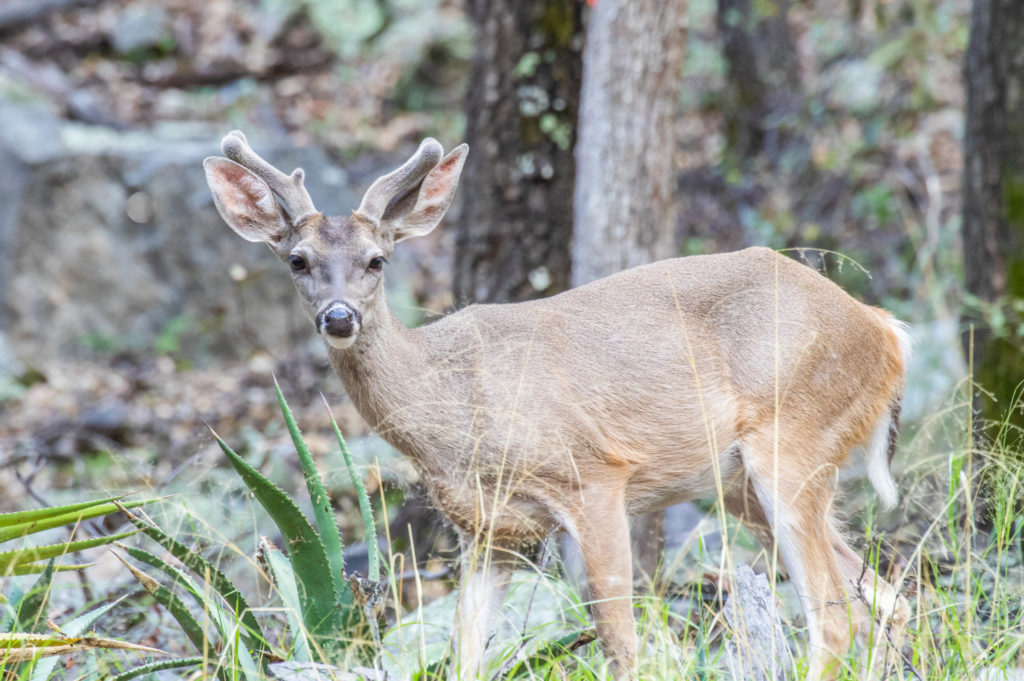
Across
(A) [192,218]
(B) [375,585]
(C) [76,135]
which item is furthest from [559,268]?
(C) [76,135]

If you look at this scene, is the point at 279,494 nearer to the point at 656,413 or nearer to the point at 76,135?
the point at 656,413

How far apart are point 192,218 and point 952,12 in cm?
832

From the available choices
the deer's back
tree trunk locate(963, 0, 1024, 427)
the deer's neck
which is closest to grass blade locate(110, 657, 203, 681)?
the deer's neck

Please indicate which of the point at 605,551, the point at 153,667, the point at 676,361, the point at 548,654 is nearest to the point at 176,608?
the point at 153,667

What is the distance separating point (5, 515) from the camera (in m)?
3.24

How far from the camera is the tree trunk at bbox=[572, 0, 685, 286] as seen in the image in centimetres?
536

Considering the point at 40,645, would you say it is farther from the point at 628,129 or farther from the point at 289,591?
the point at 628,129

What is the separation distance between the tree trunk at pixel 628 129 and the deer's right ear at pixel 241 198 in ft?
5.89

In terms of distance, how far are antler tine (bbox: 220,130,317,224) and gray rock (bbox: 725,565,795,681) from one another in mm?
2049

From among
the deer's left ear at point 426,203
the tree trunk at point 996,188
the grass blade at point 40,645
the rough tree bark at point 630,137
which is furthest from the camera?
the tree trunk at point 996,188

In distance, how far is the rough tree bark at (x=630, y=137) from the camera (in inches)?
211

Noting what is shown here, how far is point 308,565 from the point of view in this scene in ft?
11.5

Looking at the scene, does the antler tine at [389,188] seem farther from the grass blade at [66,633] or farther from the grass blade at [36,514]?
the grass blade at [66,633]

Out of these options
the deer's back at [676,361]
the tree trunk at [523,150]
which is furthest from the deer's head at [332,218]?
the tree trunk at [523,150]
